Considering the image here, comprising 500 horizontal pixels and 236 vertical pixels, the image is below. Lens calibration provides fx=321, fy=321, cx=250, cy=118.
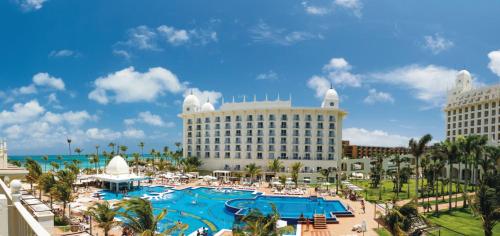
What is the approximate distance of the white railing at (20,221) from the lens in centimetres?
346

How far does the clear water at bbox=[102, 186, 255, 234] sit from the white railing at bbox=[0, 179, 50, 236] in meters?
20.1

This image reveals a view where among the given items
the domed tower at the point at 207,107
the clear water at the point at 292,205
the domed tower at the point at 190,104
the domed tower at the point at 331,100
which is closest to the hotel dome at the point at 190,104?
the domed tower at the point at 190,104

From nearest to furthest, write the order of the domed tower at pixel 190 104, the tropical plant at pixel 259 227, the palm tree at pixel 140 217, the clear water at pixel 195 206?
the palm tree at pixel 140 217 → the tropical plant at pixel 259 227 → the clear water at pixel 195 206 → the domed tower at pixel 190 104

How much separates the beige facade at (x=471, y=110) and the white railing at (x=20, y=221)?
69.8m

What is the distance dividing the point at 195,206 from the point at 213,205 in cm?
195

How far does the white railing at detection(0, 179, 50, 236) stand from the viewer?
3.46 meters

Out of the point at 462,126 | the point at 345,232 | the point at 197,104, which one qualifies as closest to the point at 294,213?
the point at 345,232

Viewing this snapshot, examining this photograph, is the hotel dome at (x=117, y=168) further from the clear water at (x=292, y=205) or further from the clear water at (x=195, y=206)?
the clear water at (x=292, y=205)

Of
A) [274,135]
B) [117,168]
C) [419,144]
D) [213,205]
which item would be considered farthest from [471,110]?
[117,168]

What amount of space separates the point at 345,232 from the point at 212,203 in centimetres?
1674

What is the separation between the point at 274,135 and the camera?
203 feet

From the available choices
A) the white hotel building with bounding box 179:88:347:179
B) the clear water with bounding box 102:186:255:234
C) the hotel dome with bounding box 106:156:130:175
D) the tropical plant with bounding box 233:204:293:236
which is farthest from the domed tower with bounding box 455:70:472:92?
the tropical plant with bounding box 233:204:293:236

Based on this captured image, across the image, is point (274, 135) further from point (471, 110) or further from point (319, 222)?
point (471, 110)

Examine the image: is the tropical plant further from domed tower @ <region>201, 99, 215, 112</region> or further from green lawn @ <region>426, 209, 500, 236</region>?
domed tower @ <region>201, 99, 215, 112</region>
